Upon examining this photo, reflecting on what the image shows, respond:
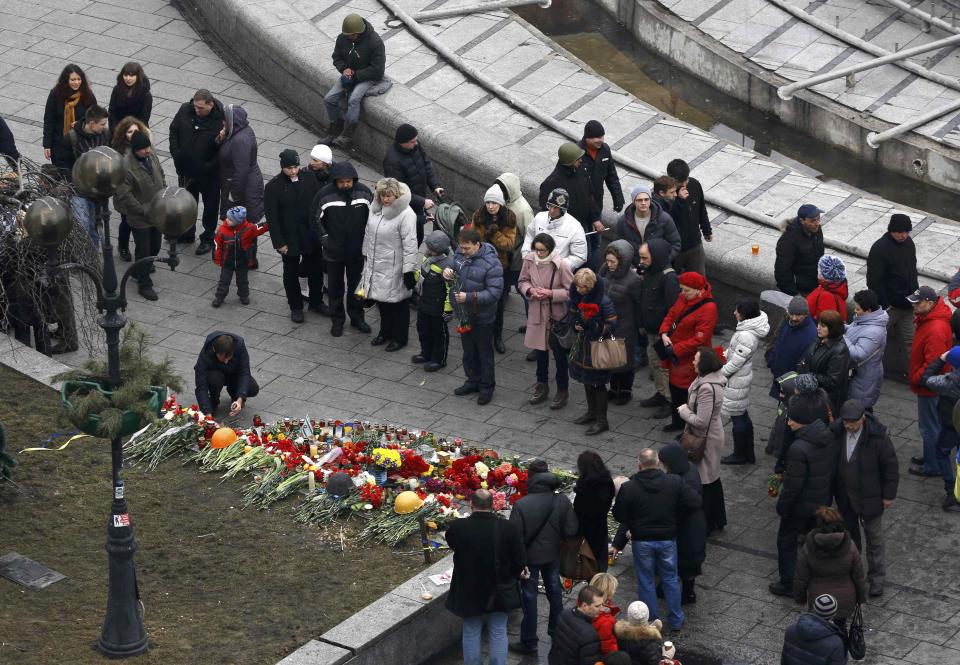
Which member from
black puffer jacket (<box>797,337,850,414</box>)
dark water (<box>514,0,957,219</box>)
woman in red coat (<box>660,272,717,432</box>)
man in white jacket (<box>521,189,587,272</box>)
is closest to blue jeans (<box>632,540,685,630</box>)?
black puffer jacket (<box>797,337,850,414</box>)

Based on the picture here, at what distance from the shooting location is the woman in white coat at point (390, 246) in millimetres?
17344

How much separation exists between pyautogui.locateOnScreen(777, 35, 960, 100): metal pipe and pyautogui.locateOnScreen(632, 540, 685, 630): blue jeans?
899 cm

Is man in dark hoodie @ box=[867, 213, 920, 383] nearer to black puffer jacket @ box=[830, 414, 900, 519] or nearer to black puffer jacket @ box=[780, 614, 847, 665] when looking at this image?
black puffer jacket @ box=[830, 414, 900, 519]

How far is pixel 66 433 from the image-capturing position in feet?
53.1

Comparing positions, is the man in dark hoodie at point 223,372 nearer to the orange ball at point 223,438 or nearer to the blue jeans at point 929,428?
the orange ball at point 223,438

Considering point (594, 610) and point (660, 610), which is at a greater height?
point (594, 610)

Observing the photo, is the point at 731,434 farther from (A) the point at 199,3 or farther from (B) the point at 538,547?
(A) the point at 199,3

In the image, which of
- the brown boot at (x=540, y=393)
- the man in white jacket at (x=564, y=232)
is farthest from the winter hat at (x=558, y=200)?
the brown boot at (x=540, y=393)

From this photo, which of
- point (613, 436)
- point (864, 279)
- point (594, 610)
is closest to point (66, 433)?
point (613, 436)

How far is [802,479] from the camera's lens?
45.8 ft

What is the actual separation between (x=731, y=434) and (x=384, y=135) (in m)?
5.91

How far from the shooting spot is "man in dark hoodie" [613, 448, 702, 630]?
44.9ft

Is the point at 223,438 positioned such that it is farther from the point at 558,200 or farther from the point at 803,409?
the point at 803,409

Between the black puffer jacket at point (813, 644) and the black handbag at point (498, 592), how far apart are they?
1922 millimetres
